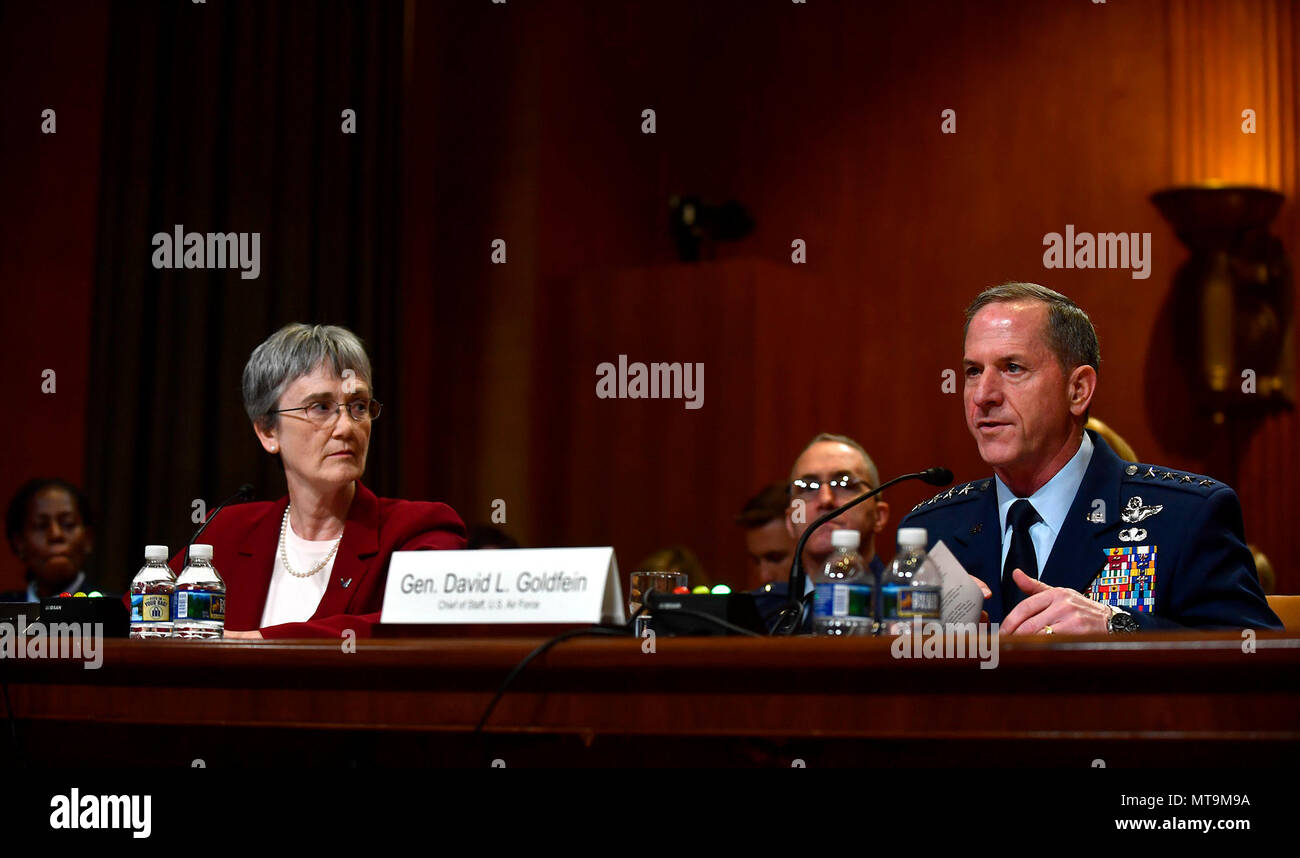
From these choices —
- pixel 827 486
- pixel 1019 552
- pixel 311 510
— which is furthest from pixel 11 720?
pixel 827 486

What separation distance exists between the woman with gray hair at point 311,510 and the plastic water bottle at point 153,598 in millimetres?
275

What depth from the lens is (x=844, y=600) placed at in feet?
5.57

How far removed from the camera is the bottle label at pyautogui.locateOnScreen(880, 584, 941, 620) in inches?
67.8

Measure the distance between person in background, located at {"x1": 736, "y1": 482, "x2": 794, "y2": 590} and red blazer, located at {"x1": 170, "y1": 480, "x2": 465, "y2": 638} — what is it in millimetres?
1931

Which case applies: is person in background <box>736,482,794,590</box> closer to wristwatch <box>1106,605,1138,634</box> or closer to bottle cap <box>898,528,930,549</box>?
wristwatch <box>1106,605,1138,634</box>

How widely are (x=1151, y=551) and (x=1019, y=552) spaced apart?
0.23 metres

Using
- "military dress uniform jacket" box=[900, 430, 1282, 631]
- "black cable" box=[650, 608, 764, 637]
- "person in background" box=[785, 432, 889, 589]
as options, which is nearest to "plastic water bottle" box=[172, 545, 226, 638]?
"black cable" box=[650, 608, 764, 637]

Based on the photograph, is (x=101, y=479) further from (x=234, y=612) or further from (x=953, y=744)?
(x=953, y=744)

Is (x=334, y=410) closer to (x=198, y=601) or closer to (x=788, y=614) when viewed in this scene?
(x=198, y=601)

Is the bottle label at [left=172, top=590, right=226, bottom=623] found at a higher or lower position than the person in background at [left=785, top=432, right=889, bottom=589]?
lower

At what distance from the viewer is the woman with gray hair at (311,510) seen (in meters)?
2.58

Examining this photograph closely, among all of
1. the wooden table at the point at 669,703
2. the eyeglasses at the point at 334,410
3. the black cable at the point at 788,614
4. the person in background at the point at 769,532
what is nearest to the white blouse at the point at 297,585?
the eyeglasses at the point at 334,410

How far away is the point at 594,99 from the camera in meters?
5.68
